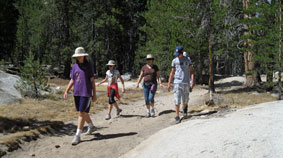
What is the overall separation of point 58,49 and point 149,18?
13.4 meters

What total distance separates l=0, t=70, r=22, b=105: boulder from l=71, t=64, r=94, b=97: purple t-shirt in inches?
265

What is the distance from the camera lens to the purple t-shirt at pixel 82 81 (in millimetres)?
5883

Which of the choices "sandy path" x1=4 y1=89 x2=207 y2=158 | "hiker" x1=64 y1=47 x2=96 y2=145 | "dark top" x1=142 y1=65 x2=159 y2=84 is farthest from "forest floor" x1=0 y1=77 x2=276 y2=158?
"dark top" x1=142 y1=65 x2=159 y2=84

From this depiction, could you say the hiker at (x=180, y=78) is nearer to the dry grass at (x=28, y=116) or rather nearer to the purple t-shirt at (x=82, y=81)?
the purple t-shirt at (x=82, y=81)

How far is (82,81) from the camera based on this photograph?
589 centimetres

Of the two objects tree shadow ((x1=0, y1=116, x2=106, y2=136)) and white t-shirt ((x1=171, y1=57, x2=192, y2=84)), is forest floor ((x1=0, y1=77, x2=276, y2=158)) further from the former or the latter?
white t-shirt ((x1=171, y1=57, x2=192, y2=84))

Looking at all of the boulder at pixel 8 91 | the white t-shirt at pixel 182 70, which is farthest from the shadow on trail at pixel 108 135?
the boulder at pixel 8 91

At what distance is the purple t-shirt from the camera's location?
5.88 metres

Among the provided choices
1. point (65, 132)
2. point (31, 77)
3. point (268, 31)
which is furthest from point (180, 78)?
point (31, 77)

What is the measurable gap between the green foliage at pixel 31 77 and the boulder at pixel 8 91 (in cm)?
39

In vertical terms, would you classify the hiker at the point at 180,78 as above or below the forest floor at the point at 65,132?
above

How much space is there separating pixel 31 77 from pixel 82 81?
8.60 meters

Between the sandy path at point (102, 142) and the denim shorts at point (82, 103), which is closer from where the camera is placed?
the sandy path at point (102, 142)

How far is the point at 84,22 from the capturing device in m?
35.7
